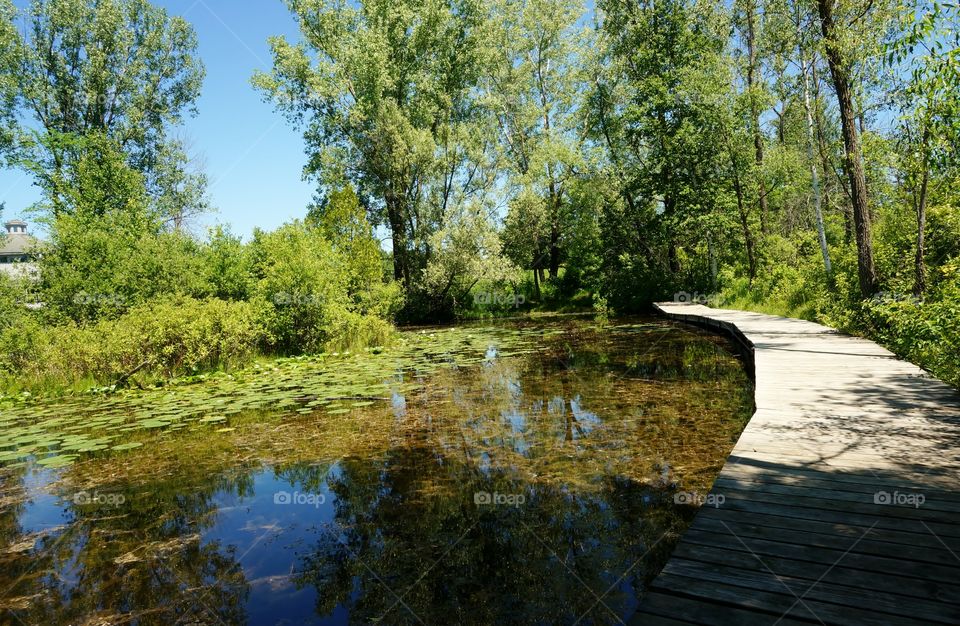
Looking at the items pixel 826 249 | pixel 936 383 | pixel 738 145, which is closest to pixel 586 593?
pixel 936 383

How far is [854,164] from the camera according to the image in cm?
1038

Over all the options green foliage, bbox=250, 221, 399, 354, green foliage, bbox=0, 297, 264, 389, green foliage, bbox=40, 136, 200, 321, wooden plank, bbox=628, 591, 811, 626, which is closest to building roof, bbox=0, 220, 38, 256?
green foliage, bbox=40, 136, 200, 321

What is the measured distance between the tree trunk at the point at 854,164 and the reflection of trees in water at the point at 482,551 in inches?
360

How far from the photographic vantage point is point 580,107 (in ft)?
85.1

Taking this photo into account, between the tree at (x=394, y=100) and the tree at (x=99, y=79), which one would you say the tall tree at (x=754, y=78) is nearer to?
the tree at (x=394, y=100)

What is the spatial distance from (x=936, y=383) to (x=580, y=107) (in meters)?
23.1

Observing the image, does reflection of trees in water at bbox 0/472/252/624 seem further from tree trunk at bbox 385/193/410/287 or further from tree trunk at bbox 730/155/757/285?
tree trunk at bbox 730/155/757/285

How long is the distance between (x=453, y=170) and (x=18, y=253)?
54.8 meters

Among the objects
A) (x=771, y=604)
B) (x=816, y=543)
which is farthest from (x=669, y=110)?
(x=771, y=604)

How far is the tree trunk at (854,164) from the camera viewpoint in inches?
408

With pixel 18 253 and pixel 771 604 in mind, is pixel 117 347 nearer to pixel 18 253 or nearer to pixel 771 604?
pixel 771 604

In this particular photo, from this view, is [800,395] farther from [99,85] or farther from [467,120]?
[99,85]

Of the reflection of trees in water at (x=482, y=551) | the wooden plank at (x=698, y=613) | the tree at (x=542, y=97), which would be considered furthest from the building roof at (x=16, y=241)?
the tree at (x=542, y=97)

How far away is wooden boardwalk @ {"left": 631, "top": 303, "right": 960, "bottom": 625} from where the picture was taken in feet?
7.34
